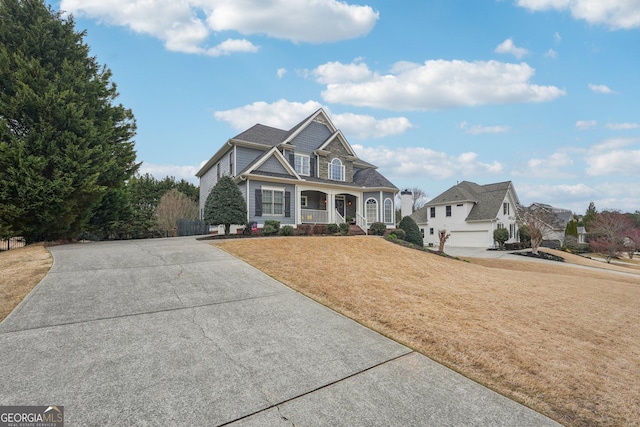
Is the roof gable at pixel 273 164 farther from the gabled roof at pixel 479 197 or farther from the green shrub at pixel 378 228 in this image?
the gabled roof at pixel 479 197

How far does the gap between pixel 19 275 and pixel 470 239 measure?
113ft

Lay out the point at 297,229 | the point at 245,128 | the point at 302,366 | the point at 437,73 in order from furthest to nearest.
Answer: the point at 245,128, the point at 297,229, the point at 437,73, the point at 302,366

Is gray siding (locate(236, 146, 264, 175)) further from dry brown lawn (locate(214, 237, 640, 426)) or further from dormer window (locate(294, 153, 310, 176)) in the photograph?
dry brown lawn (locate(214, 237, 640, 426))

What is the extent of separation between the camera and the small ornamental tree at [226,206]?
49.5ft

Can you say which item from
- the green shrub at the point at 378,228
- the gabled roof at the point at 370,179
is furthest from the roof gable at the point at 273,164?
the green shrub at the point at 378,228

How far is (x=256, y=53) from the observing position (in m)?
14.6

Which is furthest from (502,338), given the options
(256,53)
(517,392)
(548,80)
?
(548,80)

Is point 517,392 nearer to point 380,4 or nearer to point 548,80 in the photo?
point 380,4

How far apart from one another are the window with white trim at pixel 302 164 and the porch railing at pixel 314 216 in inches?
124

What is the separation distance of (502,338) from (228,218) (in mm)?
13106

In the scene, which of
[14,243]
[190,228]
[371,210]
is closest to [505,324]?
[371,210]

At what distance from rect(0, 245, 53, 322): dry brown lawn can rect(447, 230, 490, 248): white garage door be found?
33.7m

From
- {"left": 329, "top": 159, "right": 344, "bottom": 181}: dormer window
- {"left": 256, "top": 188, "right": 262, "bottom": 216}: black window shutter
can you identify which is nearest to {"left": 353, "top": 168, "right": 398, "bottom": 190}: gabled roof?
{"left": 329, "top": 159, "right": 344, "bottom": 181}: dormer window

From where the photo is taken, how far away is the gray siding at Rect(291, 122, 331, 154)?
69.9 ft
